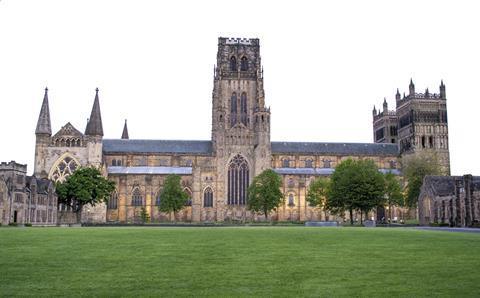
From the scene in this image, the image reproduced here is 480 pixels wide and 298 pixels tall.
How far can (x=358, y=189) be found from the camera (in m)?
79.4

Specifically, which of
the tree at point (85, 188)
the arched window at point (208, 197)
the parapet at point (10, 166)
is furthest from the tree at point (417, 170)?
the parapet at point (10, 166)

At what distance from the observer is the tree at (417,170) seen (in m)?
100

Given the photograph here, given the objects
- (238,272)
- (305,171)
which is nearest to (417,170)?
(305,171)

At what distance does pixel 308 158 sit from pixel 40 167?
56.7 meters

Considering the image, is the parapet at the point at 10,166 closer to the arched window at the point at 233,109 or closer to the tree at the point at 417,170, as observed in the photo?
the arched window at the point at 233,109

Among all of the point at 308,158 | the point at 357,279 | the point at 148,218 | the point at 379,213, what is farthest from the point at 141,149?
the point at 357,279

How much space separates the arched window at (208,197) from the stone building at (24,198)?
29.6 meters

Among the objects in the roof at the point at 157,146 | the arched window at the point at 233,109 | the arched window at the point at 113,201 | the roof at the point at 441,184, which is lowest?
the arched window at the point at 113,201

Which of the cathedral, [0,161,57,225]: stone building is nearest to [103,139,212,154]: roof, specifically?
the cathedral

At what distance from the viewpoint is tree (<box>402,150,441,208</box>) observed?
3949 inches

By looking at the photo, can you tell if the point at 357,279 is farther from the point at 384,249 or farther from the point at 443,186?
the point at 443,186

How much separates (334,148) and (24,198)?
68.8 metres

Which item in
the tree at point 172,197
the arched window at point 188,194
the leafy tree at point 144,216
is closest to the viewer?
the tree at point 172,197

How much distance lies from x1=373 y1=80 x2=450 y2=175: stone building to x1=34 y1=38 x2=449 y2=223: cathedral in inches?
9.2
